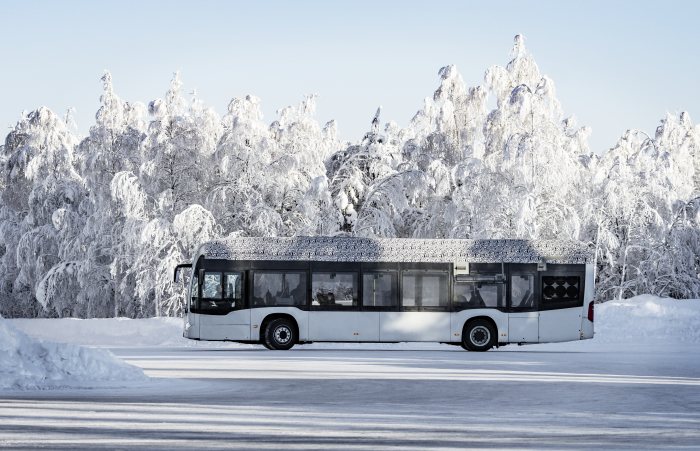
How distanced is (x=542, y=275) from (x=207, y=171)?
21.4 meters

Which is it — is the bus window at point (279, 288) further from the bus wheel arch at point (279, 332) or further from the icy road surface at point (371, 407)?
the icy road surface at point (371, 407)

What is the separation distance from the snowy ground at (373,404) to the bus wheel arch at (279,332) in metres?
1.76

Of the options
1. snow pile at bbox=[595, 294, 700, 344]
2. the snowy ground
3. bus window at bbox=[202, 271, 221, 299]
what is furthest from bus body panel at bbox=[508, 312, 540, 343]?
bus window at bbox=[202, 271, 221, 299]

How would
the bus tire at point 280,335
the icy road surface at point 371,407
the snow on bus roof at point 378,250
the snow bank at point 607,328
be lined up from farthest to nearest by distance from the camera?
the snow bank at point 607,328 → the snow on bus roof at point 378,250 → the bus tire at point 280,335 → the icy road surface at point 371,407

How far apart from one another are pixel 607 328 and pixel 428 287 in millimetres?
8864

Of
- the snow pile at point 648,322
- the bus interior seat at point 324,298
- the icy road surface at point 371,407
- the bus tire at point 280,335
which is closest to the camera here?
the icy road surface at point 371,407

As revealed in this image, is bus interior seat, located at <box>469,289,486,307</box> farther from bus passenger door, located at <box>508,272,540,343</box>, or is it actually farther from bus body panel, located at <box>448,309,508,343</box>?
bus passenger door, located at <box>508,272,540,343</box>

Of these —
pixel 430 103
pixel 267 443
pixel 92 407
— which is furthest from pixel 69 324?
pixel 267 443

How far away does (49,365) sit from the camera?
54.5ft

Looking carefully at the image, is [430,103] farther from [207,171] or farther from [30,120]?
[30,120]

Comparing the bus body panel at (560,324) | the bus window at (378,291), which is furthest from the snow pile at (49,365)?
the bus body panel at (560,324)

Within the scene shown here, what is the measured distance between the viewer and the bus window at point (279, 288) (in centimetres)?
2838

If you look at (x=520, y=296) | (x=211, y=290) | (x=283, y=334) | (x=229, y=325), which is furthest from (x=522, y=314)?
(x=211, y=290)

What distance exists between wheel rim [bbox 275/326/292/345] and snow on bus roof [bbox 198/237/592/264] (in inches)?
70.5
